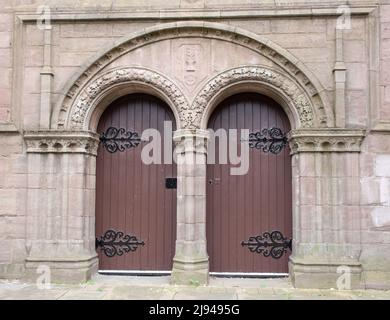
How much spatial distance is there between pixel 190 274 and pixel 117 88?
117 inches

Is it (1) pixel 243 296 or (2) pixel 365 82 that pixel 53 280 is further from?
(2) pixel 365 82

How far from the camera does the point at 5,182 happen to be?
617 centimetres

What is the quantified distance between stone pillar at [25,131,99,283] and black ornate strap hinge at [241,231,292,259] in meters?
2.52

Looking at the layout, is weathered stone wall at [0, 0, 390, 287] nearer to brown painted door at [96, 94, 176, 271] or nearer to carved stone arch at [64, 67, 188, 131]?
carved stone arch at [64, 67, 188, 131]

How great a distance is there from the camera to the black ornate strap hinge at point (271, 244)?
20.8 feet

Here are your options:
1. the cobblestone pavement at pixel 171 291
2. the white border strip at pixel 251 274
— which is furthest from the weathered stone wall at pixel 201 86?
the white border strip at pixel 251 274

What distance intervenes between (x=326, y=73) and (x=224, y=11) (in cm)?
176

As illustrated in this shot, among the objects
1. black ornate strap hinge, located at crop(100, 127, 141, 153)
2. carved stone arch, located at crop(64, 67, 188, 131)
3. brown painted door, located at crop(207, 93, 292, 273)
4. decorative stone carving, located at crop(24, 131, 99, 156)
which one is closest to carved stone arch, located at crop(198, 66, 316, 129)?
carved stone arch, located at crop(64, 67, 188, 131)

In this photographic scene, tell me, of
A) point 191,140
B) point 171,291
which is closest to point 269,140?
point 191,140

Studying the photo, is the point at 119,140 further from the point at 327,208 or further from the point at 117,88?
the point at 327,208

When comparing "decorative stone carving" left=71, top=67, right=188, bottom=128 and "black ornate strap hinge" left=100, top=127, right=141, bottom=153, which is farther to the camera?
"black ornate strap hinge" left=100, top=127, right=141, bottom=153

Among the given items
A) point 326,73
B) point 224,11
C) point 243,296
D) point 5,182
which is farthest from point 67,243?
point 326,73

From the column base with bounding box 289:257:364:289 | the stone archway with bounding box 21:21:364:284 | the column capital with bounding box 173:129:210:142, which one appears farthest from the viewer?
the column capital with bounding box 173:129:210:142

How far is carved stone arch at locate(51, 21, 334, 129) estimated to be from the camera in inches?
235
